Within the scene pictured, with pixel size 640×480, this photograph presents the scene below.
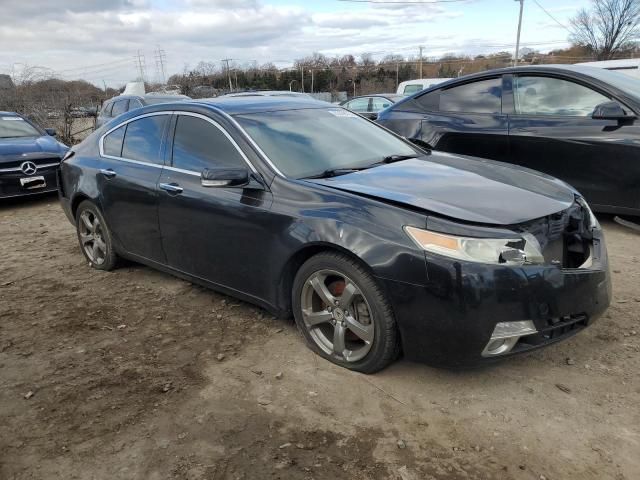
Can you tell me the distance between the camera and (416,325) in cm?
271

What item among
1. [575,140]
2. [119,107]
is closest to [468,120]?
[575,140]

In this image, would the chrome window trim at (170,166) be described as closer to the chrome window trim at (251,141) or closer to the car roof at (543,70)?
the chrome window trim at (251,141)

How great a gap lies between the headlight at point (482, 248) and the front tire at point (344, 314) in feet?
1.25

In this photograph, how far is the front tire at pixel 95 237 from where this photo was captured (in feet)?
15.7

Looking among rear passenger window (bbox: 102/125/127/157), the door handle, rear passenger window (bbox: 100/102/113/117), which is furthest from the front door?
rear passenger window (bbox: 100/102/113/117)

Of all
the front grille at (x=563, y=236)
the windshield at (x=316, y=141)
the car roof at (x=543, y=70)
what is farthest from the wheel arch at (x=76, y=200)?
the car roof at (x=543, y=70)

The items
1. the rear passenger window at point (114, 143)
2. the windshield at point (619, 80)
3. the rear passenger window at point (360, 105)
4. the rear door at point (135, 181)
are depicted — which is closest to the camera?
the rear door at point (135, 181)

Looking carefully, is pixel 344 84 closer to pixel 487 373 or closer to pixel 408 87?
pixel 408 87

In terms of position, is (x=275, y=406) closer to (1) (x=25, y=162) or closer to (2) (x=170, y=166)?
(2) (x=170, y=166)

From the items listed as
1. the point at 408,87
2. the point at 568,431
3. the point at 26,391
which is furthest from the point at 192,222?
the point at 408,87

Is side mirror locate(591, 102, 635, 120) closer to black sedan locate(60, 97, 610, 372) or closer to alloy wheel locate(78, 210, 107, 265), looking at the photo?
black sedan locate(60, 97, 610, 372)

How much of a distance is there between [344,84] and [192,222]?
165ft

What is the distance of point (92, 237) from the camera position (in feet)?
16.5

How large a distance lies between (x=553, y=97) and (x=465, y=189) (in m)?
3.13
